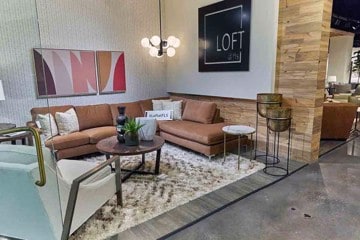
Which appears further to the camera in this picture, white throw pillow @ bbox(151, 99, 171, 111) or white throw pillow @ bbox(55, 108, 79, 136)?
white throw pillow @ bbox(151, 99, 171, 111)

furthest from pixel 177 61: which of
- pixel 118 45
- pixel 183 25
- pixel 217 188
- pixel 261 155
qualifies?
pixel 217 188

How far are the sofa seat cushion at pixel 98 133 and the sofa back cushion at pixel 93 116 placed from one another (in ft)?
0.58

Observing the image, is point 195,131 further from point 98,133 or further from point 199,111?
point 98,133

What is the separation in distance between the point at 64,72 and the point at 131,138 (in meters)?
2.26

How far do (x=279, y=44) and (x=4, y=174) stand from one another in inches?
149

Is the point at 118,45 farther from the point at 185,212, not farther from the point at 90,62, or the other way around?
the point at 185,212

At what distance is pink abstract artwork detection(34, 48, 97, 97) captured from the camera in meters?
4.32

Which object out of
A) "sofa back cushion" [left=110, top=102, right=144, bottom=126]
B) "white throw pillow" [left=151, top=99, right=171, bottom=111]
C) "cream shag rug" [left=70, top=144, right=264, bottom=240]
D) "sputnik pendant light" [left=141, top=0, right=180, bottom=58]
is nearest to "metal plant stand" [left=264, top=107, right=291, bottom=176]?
"cream shag rug" [left=70, top=144, right=264, bottom=240]

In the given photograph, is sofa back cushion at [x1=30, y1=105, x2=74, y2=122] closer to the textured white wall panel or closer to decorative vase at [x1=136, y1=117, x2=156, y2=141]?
the textured white wall panel

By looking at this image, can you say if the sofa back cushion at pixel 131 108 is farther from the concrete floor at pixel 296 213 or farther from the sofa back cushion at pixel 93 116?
the concrete floor at pixel 296 213

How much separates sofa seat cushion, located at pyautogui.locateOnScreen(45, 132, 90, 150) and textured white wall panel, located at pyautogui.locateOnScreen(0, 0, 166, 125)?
0.83 m

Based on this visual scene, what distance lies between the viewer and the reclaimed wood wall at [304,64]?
135 inches

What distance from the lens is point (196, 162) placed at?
12.6ft

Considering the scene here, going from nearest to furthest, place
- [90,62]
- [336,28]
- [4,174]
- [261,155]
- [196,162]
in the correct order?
[4,174]
[196,162]
[261,155]
[90,62]
[336,28]
